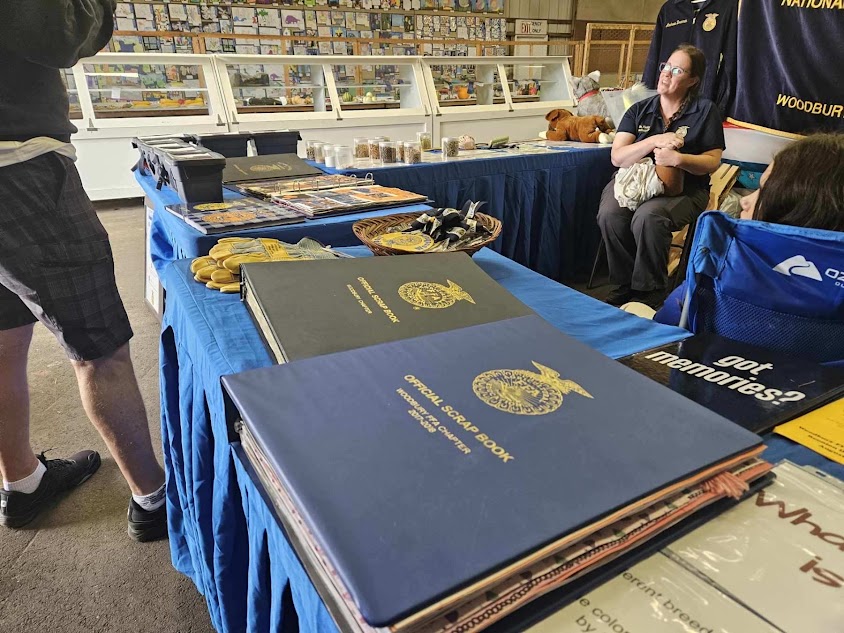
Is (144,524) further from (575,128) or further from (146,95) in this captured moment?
(146,95)

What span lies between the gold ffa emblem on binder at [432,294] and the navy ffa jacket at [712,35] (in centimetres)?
301

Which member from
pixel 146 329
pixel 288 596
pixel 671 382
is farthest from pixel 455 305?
pixel 146 329

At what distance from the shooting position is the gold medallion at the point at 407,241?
40.6 inches

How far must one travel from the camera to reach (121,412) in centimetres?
129

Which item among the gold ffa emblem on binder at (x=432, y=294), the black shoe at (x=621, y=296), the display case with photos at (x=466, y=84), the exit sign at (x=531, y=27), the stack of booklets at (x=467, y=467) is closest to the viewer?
the stack of booklets at (x=467, y=467)

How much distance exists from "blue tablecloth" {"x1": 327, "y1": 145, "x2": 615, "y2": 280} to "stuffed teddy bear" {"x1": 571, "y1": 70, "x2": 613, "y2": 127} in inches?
29.0

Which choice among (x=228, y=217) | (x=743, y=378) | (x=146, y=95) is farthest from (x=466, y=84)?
(x=743, y=378)

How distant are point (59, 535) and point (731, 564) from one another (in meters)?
1.61

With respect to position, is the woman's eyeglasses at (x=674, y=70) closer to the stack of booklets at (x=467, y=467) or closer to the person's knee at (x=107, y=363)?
the stack of booklets at (x=467, y=467)

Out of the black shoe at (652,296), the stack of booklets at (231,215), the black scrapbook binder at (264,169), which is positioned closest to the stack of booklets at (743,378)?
the stack of booklets at (231,215)

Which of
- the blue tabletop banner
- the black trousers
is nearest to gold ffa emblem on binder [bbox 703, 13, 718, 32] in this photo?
the blue tabletop banner

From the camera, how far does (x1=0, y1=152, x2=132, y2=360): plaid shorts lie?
1.09 metres

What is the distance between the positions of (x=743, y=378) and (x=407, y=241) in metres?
0.63

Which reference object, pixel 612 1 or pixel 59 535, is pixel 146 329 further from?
pixel 612 1
